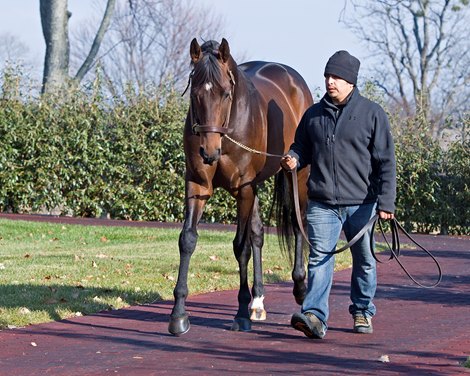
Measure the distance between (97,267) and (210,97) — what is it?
14.9 ft

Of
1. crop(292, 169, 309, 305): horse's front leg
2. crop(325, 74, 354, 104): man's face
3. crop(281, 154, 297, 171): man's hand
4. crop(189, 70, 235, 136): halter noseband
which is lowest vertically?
crop(292, 169, 309, 305): horse's front leg

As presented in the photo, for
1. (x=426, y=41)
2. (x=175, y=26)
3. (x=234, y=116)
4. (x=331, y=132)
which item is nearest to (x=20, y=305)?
(x=234, y=116)

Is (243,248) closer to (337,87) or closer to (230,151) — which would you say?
(230,151)

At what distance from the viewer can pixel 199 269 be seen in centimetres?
1193

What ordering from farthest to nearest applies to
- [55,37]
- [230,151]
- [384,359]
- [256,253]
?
[55,37] < [256,253] < [230,151] < [384,359]

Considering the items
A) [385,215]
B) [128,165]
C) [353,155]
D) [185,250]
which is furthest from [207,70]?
[128,165]

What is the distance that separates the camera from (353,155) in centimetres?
759

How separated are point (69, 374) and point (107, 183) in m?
14.3

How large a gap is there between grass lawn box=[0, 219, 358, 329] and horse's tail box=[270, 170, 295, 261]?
1.00 m

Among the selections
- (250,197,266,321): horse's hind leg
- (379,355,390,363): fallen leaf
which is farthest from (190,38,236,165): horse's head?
(379,355,390,363): fallen leaf

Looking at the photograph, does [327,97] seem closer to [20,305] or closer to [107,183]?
[20,305]

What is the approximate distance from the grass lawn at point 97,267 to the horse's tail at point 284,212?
3.27 ft

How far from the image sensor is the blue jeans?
7625 millimetres

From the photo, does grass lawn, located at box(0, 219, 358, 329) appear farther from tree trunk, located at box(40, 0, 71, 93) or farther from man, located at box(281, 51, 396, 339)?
tree trunk, located at box(40, 0, 71, 93)
